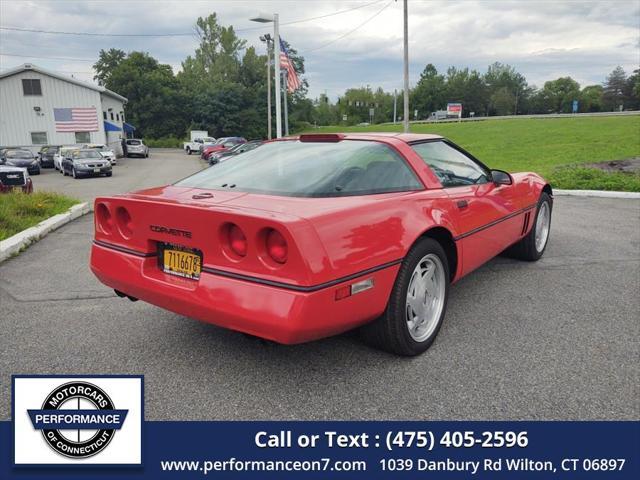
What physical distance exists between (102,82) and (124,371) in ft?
249

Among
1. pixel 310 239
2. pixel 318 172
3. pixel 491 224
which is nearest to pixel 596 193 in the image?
pixel 491 224

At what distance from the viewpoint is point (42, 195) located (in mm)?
9508

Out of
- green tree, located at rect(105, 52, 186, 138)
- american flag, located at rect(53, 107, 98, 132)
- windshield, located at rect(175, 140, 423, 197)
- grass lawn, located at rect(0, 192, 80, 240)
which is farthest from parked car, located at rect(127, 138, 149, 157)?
windshield, located at rect(175, 140, 423, 197)

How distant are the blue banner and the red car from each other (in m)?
0.48

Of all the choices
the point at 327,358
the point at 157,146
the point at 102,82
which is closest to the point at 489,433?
the point at 327,358

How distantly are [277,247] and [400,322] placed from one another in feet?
3.11

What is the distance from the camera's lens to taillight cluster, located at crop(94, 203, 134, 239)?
9.82 feet

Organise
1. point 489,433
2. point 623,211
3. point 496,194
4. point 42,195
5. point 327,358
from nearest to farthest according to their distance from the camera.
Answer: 1. point 489,433
2. point 327,358
3. point 496,194
4. point 623,211
5. point 42,195

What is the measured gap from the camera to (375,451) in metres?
2.22

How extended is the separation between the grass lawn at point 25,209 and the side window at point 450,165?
555cm

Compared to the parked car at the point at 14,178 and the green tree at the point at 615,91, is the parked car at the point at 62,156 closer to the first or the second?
the parked car at the point at 14,178

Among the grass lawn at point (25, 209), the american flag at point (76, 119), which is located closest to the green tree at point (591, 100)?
the american flag at point (76, 119)

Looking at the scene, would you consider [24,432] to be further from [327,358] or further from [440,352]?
[440,352]

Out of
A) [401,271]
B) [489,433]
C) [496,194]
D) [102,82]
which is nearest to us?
[489,433]
